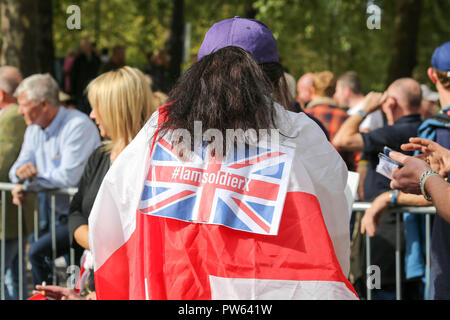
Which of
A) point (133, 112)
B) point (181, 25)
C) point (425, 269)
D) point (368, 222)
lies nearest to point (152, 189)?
point (133, 112)

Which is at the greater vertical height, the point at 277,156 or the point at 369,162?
the point at 277,156

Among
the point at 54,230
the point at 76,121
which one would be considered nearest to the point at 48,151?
the point at 76,121

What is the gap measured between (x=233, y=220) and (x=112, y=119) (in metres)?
2.03

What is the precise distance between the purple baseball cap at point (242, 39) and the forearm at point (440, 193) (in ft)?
2.67

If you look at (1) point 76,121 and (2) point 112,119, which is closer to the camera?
(2) point 112,119

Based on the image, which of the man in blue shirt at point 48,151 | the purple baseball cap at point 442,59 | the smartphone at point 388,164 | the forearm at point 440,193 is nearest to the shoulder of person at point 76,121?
the man in blue shirt at point 48,151

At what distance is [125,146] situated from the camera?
4156 millimetres

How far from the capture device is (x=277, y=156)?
2.34m

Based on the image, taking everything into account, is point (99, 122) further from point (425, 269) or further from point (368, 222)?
point (425, 269)

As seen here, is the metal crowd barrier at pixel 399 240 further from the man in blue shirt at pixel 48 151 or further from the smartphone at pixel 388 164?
the man in blue shirt at pixel 48 151

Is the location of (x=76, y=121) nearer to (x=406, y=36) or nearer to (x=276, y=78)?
(x=276, y=78)

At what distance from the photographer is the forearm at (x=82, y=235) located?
13.3ft

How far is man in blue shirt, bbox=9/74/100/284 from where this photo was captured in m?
5.62
